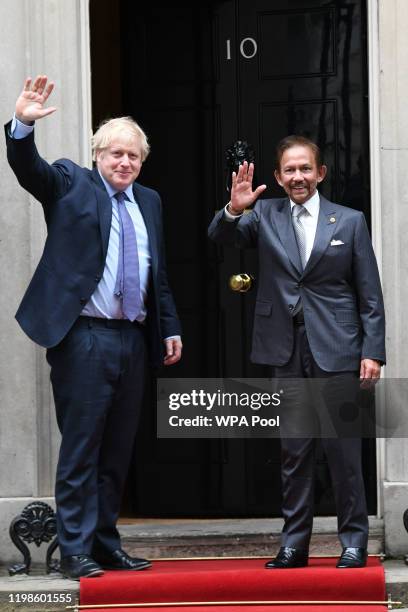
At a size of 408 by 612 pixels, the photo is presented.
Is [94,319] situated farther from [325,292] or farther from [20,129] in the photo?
[325,292]

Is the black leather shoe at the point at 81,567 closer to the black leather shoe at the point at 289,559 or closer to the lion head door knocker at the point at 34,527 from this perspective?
the lion head door knocker at the point at 34,527

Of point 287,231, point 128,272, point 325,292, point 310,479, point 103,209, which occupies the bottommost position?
point 310,479

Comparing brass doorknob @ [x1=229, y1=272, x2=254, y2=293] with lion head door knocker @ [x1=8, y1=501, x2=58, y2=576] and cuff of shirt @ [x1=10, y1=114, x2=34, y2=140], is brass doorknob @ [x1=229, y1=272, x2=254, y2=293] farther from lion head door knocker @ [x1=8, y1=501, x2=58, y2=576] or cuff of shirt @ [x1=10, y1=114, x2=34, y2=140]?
cuff of shirt @ [x1=10, y1=114, x2=34, y2=140]

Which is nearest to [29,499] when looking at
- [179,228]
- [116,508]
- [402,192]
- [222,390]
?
[116,508]

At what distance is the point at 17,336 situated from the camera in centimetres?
661

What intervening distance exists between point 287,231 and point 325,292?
0.33 meters

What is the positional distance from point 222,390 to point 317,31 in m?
1.97

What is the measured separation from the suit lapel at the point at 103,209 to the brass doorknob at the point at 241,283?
1215mm

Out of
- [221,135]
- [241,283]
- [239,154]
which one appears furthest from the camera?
[221,135]

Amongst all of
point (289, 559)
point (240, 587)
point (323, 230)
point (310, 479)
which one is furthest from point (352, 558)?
point (323, 230)

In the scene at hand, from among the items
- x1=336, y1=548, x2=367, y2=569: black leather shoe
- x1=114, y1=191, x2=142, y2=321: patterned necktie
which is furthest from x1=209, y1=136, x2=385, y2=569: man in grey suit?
x1=114, y1=191, x2=142, y2=321: patterned necktie

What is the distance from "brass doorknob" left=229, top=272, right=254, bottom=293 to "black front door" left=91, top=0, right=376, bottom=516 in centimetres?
32

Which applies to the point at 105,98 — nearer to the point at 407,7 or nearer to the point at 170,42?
the point at 170,42

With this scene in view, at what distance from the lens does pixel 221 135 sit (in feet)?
24.1
